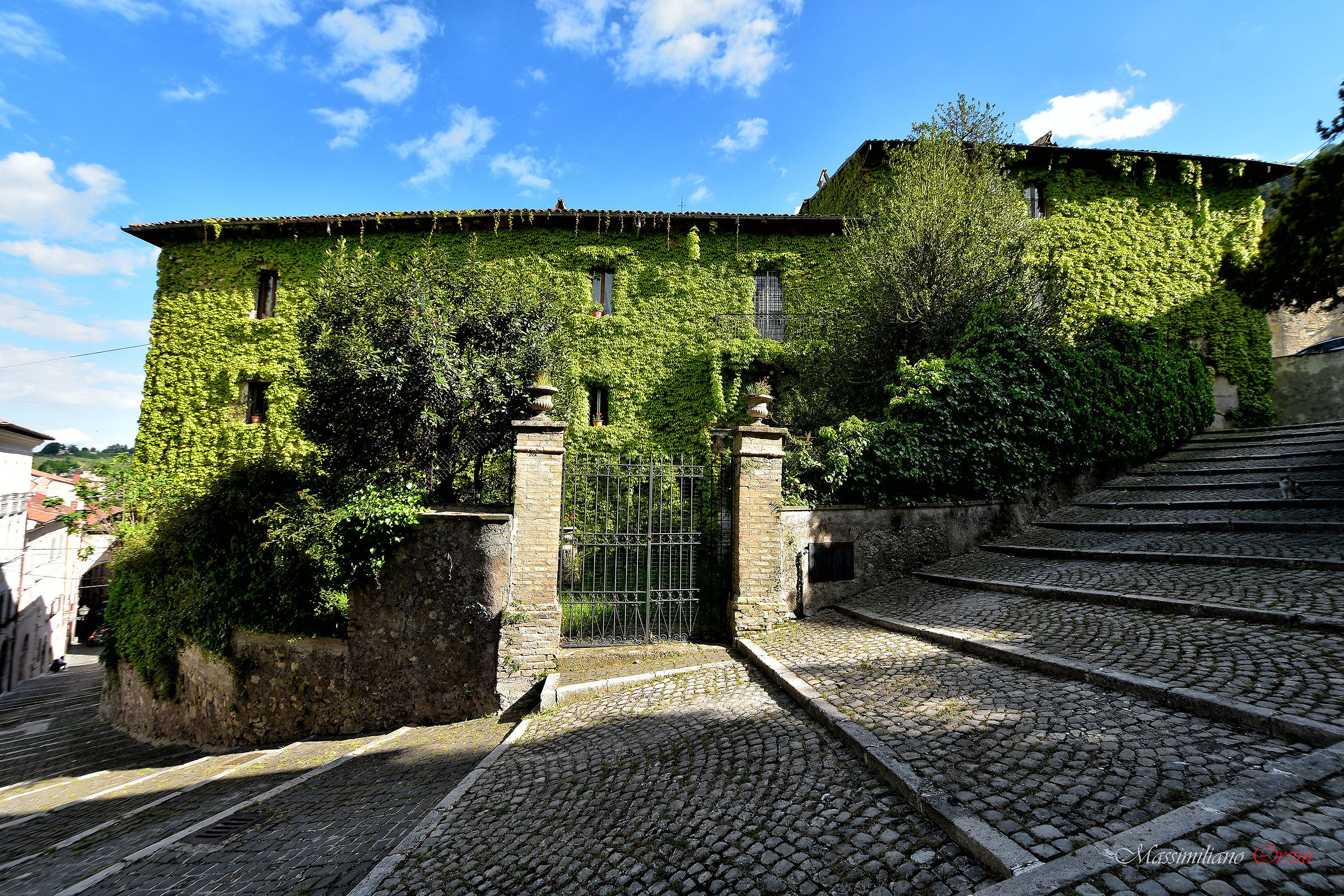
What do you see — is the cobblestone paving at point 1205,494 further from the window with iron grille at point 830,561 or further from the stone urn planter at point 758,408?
the stone urn planter at point 758,408

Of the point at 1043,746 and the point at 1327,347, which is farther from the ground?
the point at 1327,347

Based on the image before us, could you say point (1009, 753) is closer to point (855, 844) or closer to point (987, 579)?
point (855, 844)

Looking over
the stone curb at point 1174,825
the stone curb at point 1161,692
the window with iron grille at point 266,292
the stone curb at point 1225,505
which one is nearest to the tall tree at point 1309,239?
the stone curb at point 1225,505

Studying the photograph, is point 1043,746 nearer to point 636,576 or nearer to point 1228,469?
point 636,576

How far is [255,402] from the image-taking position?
1547cm

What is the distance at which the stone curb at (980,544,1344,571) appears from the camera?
5355 millimetres

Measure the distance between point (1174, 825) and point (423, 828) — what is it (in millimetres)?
4277

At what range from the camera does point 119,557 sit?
9.62 meters

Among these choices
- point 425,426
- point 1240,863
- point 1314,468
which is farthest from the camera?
point 1314,468

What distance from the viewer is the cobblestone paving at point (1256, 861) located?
1918 millimetres

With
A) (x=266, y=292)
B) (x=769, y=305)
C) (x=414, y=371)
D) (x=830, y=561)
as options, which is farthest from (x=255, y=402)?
(x=830, y=561)

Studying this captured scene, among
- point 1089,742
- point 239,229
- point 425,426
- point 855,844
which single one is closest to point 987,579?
point 1089,742

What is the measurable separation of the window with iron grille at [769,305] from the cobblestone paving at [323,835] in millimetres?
12463

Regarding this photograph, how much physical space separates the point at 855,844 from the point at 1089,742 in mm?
1539
